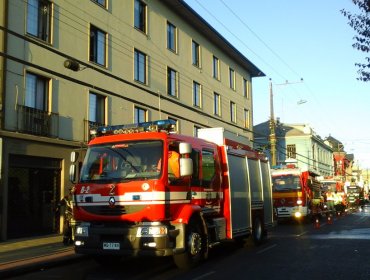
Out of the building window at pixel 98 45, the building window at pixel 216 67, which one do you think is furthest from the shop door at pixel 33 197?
the building window at pixel 216 67

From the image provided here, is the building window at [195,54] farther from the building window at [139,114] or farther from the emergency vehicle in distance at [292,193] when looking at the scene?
the emergency vehicle in distance at [292,193]

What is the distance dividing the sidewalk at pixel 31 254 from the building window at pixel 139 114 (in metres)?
9.34

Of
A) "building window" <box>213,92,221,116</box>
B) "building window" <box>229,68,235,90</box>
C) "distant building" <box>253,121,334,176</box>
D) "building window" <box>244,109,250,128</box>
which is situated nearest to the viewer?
"building window" <box>213,92,221,116</box>

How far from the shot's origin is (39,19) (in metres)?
18.4

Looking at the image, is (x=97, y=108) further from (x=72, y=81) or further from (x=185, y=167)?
(x=185, y=167)

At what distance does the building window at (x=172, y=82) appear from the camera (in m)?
28.2

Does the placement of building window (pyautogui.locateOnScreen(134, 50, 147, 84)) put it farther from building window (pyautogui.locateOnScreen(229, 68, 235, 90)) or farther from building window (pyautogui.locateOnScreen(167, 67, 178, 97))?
building window (pyautogui.locateOnScreen(229, 68, 235, 90))

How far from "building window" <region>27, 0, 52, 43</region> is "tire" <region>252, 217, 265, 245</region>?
1060cm

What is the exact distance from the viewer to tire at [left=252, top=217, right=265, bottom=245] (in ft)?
46.7

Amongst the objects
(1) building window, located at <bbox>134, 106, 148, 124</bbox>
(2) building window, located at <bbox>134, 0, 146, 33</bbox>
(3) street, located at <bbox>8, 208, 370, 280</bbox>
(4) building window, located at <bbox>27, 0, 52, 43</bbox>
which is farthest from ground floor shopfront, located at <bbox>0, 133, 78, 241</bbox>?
(2) building window, located at <bbox>134, 0, 146, 33</bbox>

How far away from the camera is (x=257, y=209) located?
14.6 meters

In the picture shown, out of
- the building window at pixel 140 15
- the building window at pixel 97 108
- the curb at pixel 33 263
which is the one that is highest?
the building window at pixel 140 15

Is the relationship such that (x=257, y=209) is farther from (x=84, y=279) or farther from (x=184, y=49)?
(x=184, y=49)

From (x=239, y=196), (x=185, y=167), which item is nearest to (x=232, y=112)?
(x=239, y=196)
